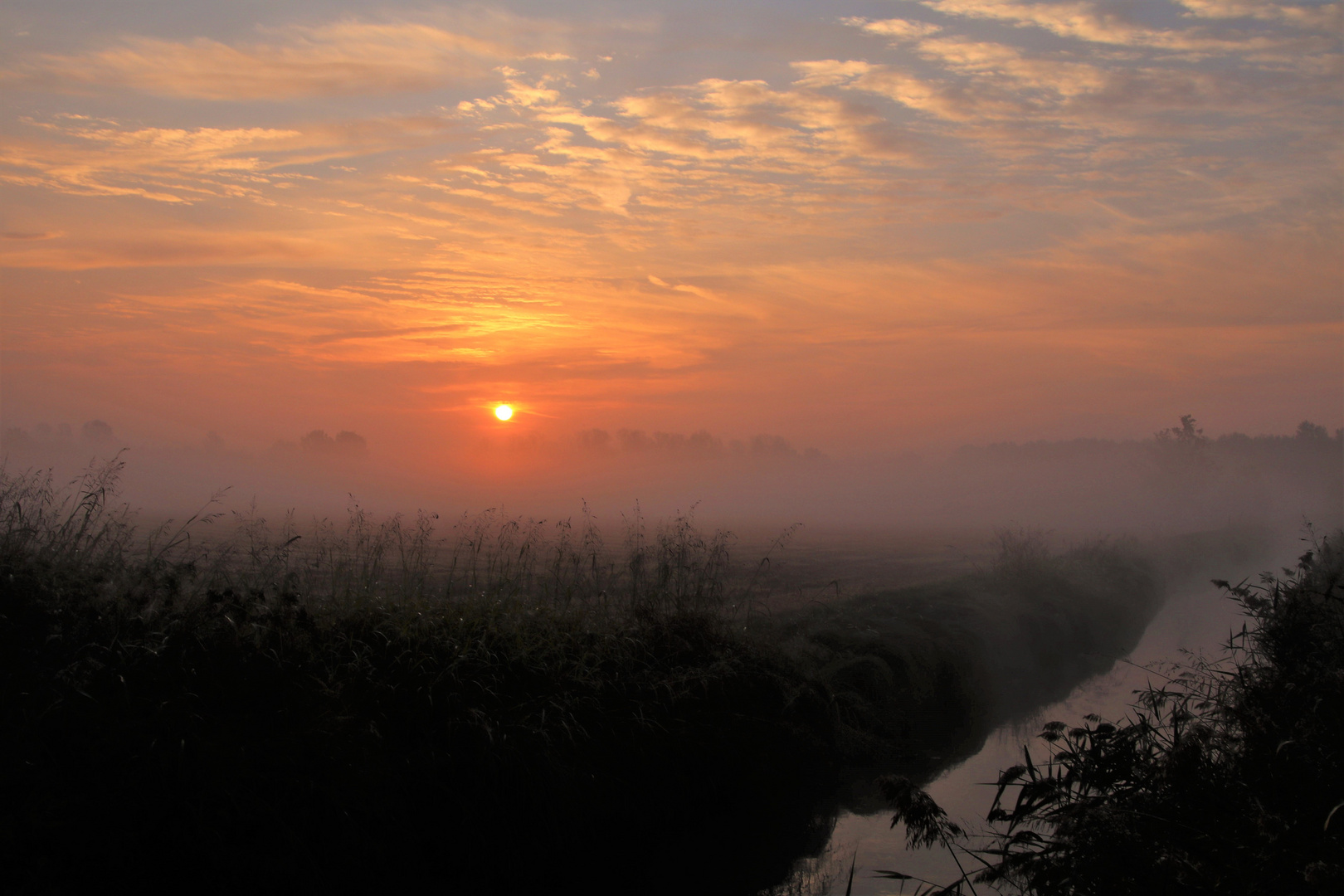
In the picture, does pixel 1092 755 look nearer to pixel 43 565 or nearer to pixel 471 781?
pixel 471 781

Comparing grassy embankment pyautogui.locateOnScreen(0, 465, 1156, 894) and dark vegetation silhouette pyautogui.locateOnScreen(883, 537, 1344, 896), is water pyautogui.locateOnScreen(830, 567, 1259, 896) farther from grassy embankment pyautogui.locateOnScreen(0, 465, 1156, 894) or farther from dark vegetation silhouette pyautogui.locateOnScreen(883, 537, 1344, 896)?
dark vegetation silhouette pyautogui.locateOnScreen(883, 537, 1344, 896)

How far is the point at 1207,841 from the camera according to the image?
507cm

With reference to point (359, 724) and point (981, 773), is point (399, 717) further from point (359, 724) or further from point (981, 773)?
point (981, 773)

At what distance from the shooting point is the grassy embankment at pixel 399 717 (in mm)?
5668

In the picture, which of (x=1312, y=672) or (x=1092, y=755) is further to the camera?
(x=1312, y=672)

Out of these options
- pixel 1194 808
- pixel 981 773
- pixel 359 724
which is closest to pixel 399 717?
pixel 359 724

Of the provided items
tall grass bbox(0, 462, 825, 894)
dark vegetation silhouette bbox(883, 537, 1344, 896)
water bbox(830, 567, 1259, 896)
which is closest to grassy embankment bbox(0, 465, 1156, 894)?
tall grass bbox(0, 462, 825, 894)

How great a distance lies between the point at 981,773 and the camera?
11.2m

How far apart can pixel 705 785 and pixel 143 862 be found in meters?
5.09

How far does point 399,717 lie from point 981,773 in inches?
310

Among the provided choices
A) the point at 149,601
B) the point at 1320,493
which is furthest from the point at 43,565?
the point at 1320,493

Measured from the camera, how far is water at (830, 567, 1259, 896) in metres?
8.09

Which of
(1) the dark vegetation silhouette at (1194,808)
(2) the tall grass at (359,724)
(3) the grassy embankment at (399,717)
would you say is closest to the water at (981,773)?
(3) the grassy embankment at (399,717)

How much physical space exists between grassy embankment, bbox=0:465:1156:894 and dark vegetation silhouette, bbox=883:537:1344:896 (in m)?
3.13
